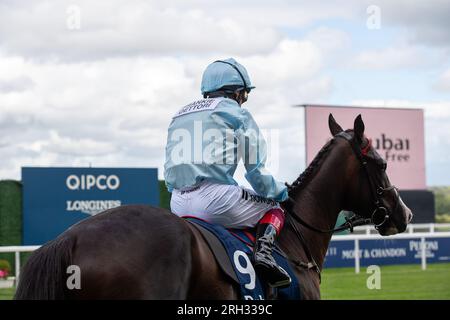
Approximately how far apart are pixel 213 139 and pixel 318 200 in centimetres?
109

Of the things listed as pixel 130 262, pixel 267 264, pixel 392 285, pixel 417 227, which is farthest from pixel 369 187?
pixel 417 227

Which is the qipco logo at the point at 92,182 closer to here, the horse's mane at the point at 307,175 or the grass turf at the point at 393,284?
the grass turf at the point at 393,284

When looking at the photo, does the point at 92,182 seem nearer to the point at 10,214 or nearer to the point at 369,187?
the point at 10,214

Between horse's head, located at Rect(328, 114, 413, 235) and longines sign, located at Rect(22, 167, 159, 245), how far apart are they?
9.19m

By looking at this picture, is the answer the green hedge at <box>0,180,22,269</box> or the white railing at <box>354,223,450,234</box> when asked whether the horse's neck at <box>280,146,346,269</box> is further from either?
the white railing at <box>354,223,450,234</box>

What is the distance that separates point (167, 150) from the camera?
424cm

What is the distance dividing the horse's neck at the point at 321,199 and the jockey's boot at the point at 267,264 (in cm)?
58

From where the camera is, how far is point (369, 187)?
190 inches

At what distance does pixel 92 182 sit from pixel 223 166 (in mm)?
10206

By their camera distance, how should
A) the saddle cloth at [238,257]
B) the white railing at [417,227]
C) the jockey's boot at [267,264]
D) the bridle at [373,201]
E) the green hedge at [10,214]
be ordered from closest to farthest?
the saddle cloth at [238,257]
the jockey's boot at [267,264]
the bridle at [373,201]
the green hedge at [10,214]
the white railing at [417,227]

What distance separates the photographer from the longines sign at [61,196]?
13594 millimetres

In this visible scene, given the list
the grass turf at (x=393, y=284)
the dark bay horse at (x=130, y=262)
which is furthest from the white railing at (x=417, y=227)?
the dark bay horse at (x=130, y=262)
